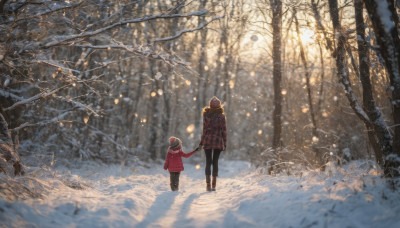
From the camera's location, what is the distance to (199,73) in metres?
12.9

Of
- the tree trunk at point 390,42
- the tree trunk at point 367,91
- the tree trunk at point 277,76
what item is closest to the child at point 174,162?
the tree trunk at point 367,91

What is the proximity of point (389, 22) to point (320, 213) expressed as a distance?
109 inches

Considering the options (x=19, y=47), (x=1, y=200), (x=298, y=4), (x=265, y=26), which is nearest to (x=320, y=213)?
(x=1, y=200)

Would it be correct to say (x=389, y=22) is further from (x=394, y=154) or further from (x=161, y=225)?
(x=161, y=225)

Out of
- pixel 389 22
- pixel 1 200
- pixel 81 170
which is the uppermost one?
pixel 389 22

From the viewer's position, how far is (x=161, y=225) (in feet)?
13.6

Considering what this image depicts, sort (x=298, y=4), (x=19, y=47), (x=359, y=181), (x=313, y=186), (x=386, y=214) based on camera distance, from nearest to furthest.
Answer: (x=386, y=214) → (x=359, y=181) → (x=313, y=186) → (x=19, y=47) → (x=298, y=4)

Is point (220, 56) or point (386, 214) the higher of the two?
point (220, 56)

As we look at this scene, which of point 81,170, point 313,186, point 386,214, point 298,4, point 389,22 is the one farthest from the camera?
point 81,170

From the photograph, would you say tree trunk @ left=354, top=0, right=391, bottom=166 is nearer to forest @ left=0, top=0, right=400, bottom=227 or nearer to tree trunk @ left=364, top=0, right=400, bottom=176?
forest @ left=0, top=0, right=400, bottom=227

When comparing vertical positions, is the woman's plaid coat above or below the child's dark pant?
above

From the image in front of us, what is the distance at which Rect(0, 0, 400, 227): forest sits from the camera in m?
5.45

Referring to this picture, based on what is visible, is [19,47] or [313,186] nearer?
[313,186]

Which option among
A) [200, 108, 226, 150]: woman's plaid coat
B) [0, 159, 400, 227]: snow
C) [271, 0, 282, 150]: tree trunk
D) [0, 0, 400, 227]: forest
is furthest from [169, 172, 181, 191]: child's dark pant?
[271, 0, 282, 150]: tree trunk
